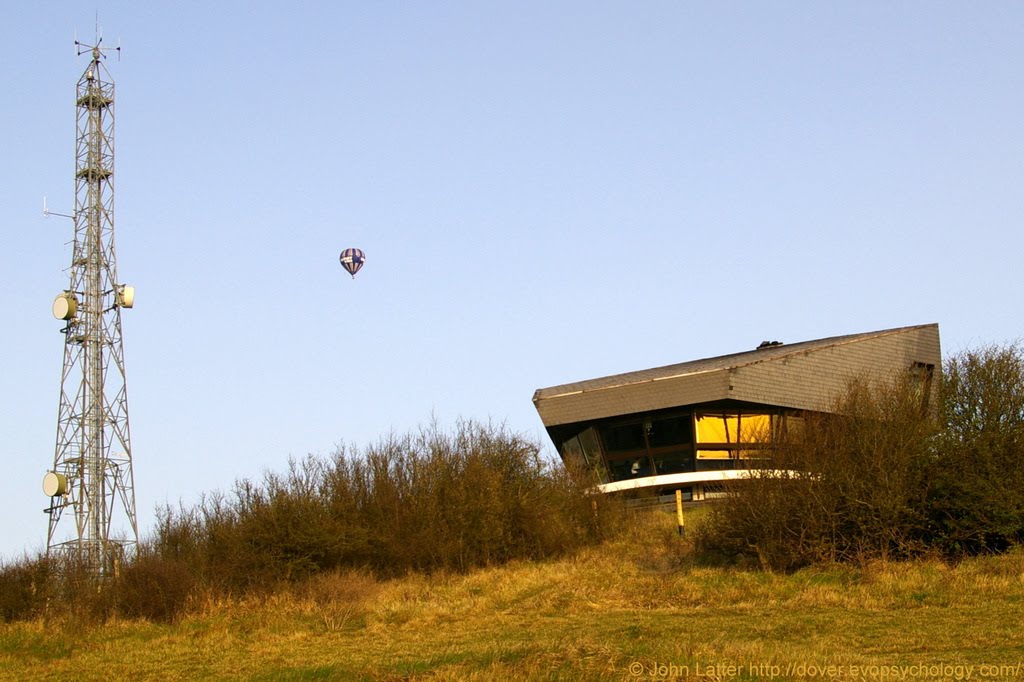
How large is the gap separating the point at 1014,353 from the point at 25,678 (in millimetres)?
22930

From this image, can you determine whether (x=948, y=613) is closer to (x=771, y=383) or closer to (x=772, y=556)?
(x=772, y=556)

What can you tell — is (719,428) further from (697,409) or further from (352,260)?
(352,260)

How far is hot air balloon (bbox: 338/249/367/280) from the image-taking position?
43.0 m

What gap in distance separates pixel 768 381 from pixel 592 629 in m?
18.7

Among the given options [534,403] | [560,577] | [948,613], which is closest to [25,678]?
[560,577]

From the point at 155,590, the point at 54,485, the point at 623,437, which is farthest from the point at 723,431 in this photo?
the point at 54,485

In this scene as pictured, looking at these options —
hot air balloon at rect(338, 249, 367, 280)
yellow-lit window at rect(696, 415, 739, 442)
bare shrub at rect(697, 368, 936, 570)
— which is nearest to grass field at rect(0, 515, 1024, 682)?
bare shrub at rect(697, 368, 936, 570)

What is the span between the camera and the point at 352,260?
43125 mm

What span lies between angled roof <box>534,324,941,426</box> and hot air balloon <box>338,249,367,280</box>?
8812 mm

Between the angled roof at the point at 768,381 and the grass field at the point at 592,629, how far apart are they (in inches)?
258

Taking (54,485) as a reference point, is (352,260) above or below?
above

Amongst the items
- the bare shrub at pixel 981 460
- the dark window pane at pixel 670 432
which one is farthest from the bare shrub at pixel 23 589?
the bare shrub at pixel 981 460

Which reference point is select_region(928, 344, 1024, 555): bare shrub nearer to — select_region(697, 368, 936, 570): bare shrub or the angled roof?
select_region(697, 368, 936, 570): bare shrub

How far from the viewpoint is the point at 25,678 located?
64.9ft
